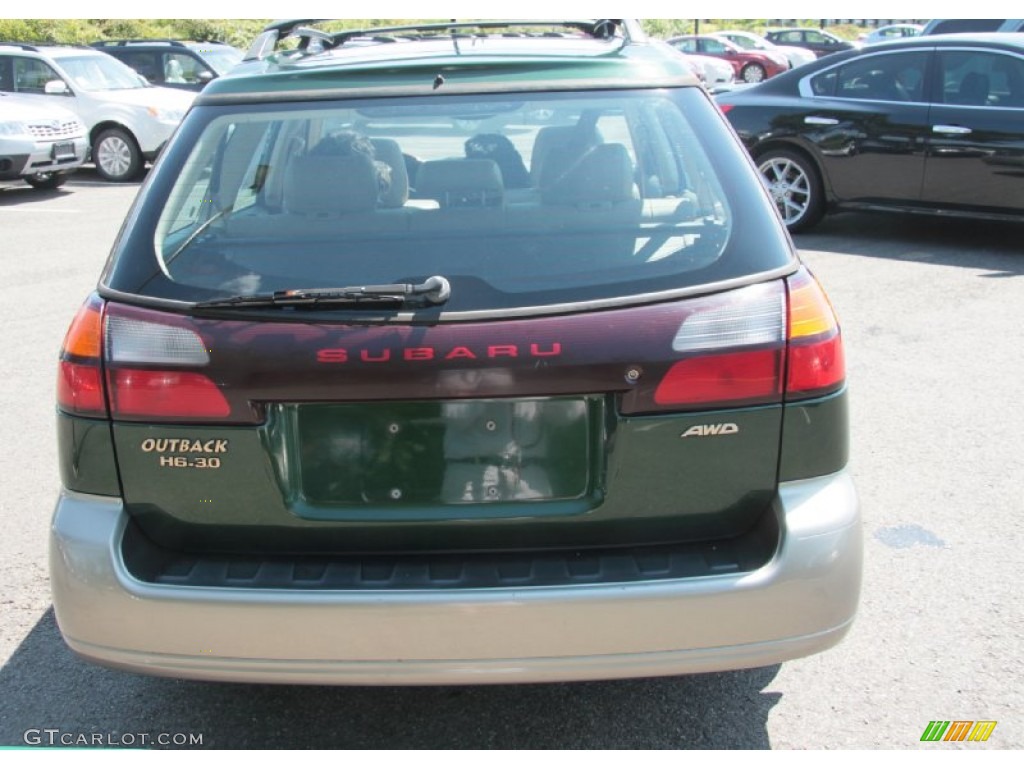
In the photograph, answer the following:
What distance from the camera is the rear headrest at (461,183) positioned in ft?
8.93

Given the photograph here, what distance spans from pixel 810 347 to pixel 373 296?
1009 mm

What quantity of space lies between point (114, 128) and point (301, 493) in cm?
1345

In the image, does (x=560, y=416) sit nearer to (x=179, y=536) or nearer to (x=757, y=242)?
(x=757, y=242)

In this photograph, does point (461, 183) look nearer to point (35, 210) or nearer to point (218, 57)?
point (35, 210)

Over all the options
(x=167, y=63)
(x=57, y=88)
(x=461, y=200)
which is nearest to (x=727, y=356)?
(x=461, y=200)

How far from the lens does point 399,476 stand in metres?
2.48

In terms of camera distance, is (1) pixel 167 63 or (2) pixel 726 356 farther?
(1) pixel 167 63

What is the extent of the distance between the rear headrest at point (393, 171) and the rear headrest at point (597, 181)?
0.37 m

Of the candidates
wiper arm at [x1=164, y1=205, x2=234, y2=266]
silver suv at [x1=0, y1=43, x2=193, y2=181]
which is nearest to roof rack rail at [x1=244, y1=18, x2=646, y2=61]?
wiper arm at [x1=164, y1=205, x2=234, y2=266]

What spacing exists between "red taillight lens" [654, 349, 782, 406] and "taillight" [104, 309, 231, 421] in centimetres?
101

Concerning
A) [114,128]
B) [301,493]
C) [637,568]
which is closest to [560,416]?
[637,568]

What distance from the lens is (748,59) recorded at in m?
31.2

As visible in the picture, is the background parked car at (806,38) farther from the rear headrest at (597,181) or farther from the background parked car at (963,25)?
the rear headrest at (597,181)

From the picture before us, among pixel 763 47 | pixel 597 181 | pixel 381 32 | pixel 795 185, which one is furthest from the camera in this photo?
pixel 763 47
